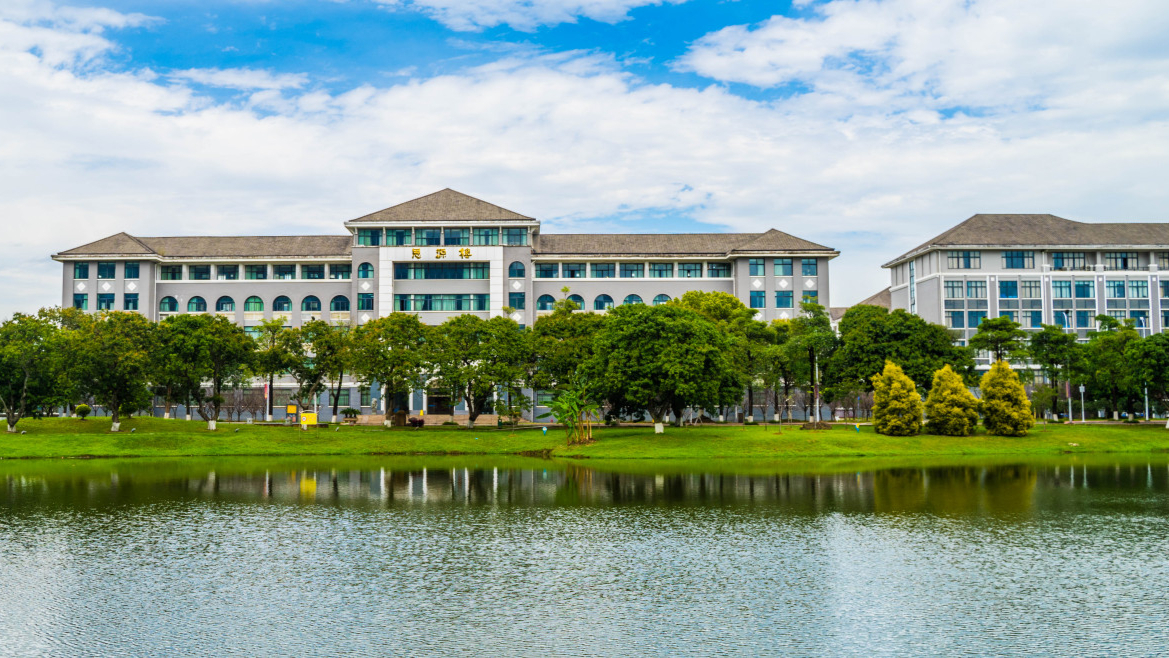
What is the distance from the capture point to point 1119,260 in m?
91.9

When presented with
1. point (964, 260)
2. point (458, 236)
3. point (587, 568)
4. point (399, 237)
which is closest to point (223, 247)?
point (399, 237)

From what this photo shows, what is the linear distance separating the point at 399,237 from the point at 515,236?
1150 cm

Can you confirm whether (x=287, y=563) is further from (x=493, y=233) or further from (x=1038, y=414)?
(x=1038, y=414)

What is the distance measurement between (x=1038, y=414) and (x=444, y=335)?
55066mm

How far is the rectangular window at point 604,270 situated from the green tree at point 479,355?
25.1 metres

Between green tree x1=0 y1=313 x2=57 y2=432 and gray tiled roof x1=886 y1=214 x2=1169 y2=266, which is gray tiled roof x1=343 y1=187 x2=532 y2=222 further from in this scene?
gray tiled roof x1=886 y1=214 x2=1169 y2=266

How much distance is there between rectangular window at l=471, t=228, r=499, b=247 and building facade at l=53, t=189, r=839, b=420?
100 millimetres

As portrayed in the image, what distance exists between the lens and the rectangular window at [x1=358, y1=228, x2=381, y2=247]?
293 ft

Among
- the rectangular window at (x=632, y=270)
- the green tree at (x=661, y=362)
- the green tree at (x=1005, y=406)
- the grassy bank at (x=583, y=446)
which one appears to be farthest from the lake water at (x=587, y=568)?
the rectangular window at (x=632, y=270)

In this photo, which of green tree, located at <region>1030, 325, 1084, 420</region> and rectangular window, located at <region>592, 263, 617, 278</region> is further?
rectangular window, located at <region>592, 263, 617, 278</region>

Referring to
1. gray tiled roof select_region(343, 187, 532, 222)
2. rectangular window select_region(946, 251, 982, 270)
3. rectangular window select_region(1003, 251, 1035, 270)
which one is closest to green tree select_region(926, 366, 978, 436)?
rectangular window select_region(946, 251, 982, 270)

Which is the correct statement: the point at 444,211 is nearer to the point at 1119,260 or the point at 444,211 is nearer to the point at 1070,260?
the point at 1070,260

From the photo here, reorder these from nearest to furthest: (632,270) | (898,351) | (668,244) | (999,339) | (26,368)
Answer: (26,368) → (898,351) → (999,339) → (632,270) → (668,244)

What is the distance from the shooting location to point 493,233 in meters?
89.4
